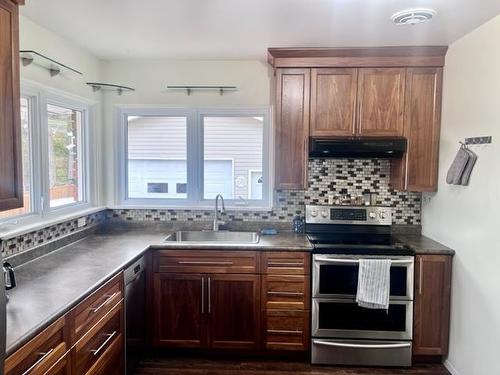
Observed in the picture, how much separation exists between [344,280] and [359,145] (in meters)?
1.03

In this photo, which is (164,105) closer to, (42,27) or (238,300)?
(42,27)

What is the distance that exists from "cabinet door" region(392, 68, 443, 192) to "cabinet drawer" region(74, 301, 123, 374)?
2351 mm

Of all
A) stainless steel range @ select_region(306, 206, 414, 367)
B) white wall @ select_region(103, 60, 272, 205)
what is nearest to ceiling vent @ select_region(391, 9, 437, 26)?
white wall @ select_region(103, 60, 272, 205)

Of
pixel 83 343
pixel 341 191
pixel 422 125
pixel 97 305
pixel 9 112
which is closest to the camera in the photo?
pixel 9 112

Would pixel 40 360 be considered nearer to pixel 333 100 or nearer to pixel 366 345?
pixel 366 345

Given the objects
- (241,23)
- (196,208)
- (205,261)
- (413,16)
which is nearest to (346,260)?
(205,261)

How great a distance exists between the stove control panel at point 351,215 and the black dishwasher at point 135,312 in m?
1.45

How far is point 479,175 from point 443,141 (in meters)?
0.61

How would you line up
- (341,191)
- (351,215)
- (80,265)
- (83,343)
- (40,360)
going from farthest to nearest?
(341,191), (351,215), (80,265), (83,343), (40,360)

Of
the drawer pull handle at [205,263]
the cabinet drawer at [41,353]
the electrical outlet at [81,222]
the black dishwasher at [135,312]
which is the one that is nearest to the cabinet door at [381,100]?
the drawer pull handle at [205,263]

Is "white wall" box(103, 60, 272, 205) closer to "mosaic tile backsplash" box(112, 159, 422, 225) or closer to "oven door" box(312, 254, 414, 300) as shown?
"mosaic tile backsplash" box(112, 159, 422, 225)

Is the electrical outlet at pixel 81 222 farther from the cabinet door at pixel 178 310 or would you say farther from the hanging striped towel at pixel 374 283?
the hanging striped towel at pixel 374 283

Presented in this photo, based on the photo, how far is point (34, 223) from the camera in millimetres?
2592

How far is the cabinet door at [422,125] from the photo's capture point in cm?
312
